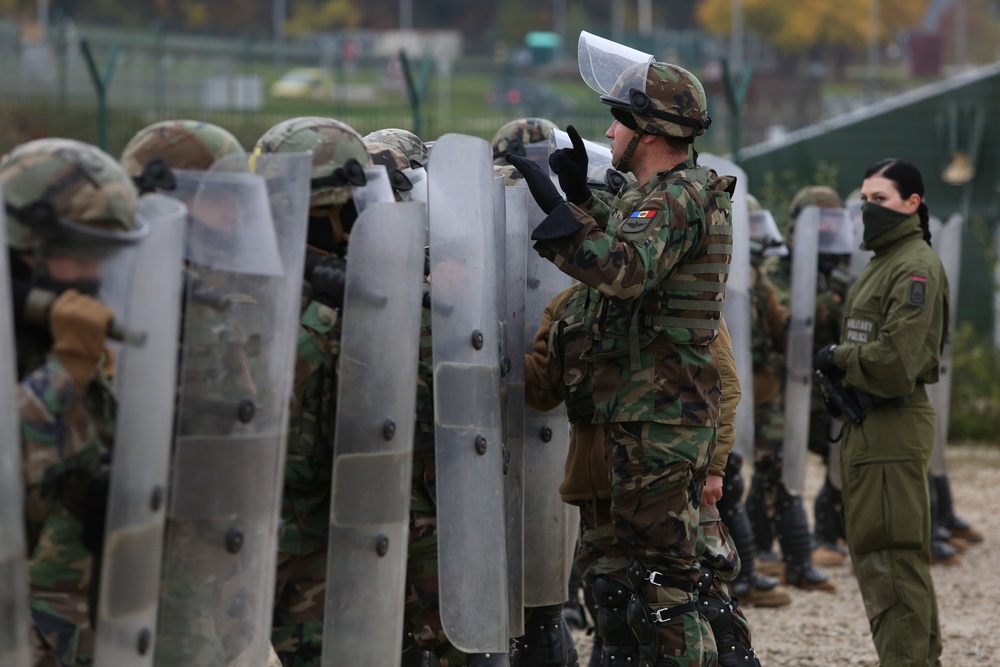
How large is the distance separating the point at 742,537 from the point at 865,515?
1.55m

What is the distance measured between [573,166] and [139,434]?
5.16 feet

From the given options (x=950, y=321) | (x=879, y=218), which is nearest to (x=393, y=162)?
(x=879, y=218)

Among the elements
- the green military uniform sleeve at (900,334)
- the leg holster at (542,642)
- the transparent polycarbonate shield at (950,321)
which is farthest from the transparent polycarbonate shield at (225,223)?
the transparent polycarbonate shield at (950,321)

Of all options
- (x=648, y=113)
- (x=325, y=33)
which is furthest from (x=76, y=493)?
(x=325, y=33)

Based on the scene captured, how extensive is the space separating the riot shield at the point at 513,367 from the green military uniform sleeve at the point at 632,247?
1.18ft

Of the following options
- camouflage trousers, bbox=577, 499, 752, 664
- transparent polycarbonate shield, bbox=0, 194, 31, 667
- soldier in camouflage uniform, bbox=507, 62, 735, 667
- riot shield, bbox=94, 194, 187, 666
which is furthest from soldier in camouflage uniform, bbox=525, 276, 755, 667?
transparent polycarbonate shield, bbox=0, 194, 31, 667

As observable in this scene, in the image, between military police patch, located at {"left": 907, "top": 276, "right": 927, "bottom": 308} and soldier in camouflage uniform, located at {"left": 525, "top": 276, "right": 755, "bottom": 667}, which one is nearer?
soldier in camouflage uniform, located at {"left": 525, "top": 276, "right": 755, "bottom": 667}

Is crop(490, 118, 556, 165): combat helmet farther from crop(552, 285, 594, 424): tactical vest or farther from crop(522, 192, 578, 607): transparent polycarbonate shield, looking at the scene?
crop(552, 285, 594, 424): tactical vest

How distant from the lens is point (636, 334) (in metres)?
3.79

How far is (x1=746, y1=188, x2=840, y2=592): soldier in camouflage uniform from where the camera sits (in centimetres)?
650

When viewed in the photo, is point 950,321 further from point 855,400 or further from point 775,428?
point 855,400

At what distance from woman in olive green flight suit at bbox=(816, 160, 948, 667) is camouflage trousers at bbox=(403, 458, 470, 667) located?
190 centimetres

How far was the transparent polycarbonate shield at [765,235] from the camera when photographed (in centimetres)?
652

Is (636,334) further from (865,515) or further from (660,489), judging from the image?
(865,515)
